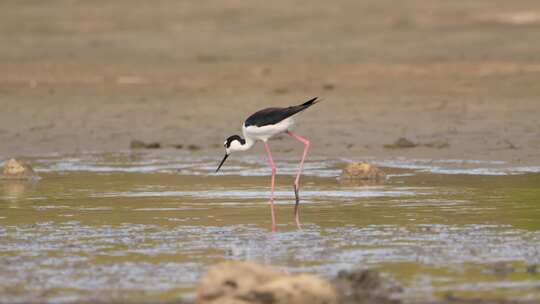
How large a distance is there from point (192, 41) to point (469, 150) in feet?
35.5

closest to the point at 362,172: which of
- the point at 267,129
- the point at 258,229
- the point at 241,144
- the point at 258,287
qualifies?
the point at 267,129

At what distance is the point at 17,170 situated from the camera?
12.4 metres

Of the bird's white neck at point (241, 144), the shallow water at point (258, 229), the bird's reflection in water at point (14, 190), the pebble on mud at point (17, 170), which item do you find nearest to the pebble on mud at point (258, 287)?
Result: the shallow water at point (258, 229)

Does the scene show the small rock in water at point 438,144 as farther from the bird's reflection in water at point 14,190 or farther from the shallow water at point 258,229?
the bird's reflection in water at point 14,190

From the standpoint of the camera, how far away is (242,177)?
12578mm

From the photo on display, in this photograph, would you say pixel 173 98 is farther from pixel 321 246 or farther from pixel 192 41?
pixel 321 246

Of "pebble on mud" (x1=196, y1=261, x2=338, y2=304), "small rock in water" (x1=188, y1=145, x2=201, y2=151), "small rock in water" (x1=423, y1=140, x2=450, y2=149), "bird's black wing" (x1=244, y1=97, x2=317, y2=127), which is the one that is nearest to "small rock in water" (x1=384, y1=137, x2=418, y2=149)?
"small rock in water" (x1=423, y1=140, x2=450, y2=149)

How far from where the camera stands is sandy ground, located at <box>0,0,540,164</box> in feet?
50.1

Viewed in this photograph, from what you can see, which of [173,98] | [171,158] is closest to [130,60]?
[173,98]

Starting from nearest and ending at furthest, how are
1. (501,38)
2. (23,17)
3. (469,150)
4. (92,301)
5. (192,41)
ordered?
(92,301), (469,150), (501,38), (192,41), (23,17)

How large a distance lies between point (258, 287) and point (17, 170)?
6724 millimetres

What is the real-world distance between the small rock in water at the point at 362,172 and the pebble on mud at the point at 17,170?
3.15 meters

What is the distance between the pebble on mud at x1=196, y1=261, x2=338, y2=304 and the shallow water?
367 mm

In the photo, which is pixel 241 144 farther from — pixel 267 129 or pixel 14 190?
pixel 14 190
